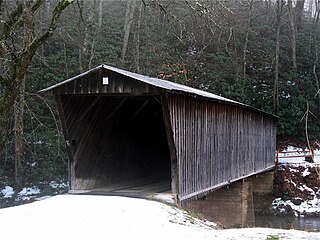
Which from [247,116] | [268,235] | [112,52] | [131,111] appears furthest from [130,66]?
[268,235]

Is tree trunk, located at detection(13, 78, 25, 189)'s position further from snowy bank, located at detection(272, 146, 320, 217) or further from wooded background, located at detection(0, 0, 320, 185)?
snowy bank, located at detection(272, 146, 320, 217)

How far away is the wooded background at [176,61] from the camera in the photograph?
19.1 metres

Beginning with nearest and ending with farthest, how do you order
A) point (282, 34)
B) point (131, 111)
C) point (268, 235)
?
point (268, 235), point (131, 111), point (282, 34)

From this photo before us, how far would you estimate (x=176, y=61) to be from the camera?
26.4 metres

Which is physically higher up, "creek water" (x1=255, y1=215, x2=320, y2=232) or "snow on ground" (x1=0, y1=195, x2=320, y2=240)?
"snow on ground" (x1=0, y1=195, x2=320, y2=240)

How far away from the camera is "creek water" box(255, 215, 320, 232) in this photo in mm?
17109

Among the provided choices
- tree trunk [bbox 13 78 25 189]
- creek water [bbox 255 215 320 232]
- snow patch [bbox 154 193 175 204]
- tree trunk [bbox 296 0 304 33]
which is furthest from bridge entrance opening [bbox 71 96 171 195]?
tree trunk [bbox 296 0 304 33]

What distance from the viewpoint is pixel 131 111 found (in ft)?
44.8

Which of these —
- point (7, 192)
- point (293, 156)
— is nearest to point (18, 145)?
point (7, 192)

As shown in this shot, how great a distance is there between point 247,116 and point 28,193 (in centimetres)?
845

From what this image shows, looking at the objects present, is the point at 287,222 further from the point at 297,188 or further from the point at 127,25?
the point at 127,25

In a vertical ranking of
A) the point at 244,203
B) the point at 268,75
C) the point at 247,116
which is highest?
the point at 268,75

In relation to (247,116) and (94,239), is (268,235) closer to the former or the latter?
(94,239)

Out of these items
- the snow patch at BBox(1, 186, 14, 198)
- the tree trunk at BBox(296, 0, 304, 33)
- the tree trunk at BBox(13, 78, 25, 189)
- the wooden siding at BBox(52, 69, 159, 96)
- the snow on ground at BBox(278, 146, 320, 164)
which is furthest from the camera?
the tree trunk at BBox(296, 0, 304, 33)
